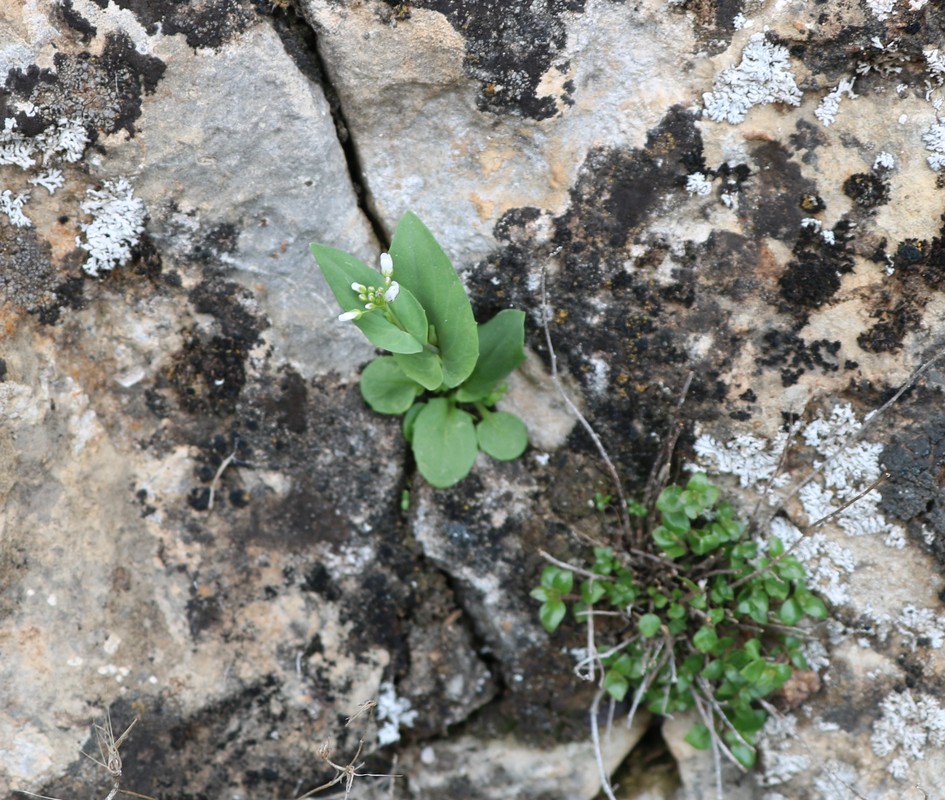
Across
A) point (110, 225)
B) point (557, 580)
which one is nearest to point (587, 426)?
point (557, 580)

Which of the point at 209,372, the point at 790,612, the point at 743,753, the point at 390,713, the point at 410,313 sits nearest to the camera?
the point at 410,313

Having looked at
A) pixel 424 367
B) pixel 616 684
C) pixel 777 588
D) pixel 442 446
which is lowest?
pixel 616 684

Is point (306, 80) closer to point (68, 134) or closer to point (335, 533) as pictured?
point (68, 134)

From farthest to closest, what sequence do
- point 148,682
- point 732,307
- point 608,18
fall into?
point 148,682, point 732,307, point 608,18

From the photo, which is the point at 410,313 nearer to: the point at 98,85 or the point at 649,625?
the point at 98,85

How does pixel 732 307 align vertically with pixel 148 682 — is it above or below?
above

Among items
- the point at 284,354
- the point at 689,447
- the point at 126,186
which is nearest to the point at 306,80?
the point at 126,186

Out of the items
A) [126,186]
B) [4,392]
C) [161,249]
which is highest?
[126,186]
